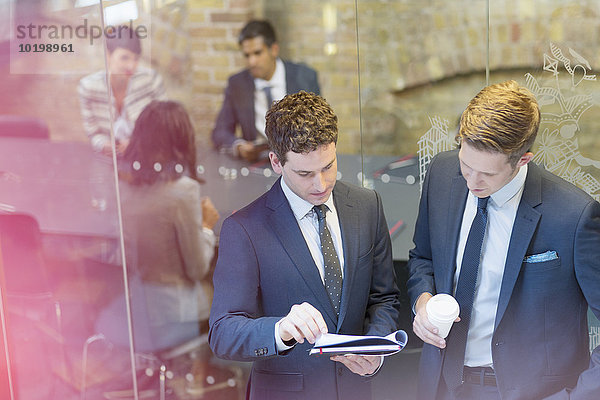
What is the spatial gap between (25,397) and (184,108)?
156 cm

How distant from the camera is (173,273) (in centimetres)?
335

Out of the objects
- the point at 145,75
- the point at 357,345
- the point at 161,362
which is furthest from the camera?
the point at 161,362

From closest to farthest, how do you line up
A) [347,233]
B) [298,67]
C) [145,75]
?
[347,233] → [298,67] → [145,75]

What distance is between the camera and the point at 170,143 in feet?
10.6

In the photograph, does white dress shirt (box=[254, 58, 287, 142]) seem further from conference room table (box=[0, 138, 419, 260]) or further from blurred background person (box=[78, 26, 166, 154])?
blurred background person (box=[78, 26, 166, 154])

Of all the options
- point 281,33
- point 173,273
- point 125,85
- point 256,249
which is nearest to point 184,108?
point 125,85

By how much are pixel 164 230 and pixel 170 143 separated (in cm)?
41

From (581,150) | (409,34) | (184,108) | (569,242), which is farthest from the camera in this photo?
(184,108)

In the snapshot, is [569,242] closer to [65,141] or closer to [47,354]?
[65,141]

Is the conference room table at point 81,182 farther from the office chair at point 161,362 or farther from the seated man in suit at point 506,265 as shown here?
the seated man in suit at point 506,265

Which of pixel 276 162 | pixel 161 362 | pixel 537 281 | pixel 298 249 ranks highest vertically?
pixel 276 162

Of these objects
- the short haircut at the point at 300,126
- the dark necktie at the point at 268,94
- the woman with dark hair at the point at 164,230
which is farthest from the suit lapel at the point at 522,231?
the woman with dark hair at the point at 164,230

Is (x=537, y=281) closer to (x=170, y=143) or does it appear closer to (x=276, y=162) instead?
(x=276, y=162)

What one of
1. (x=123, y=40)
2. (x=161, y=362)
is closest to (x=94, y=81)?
(x=123, y=40)
